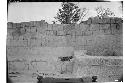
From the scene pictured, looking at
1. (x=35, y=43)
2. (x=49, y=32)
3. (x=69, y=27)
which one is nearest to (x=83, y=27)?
(x=69, y=27)

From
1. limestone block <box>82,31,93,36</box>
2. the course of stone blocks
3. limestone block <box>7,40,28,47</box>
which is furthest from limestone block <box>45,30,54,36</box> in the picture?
limestone block <box>82,31,93,36</box>

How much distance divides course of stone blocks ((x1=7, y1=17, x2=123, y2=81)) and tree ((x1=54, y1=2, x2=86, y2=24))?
0.08m

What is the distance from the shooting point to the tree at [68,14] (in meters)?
3.86

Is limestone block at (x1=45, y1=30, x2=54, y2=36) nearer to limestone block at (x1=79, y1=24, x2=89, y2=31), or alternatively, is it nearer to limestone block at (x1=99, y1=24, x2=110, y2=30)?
limestone block at (x1=79, y1=24, x2=89, y2=31)

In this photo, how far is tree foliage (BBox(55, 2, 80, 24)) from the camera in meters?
3.86

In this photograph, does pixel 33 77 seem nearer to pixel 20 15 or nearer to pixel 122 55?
pixel 20 15

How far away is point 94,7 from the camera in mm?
3863

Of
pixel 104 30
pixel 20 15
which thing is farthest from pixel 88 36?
pixel 20 15

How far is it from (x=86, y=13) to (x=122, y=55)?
826 millimetres

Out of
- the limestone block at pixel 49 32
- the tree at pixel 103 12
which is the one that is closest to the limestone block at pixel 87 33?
the tree at pixel 103 12

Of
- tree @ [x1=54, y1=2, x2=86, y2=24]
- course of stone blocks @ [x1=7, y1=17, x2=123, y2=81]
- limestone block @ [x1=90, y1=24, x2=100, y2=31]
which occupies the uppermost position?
tree @ [x1=54, y1=2, x2=86, y2=24]

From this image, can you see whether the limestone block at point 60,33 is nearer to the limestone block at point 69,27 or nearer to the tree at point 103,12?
the limestone block at point 69,27

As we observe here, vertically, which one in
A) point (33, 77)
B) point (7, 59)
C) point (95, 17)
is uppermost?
point (95, 17)

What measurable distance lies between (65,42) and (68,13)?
435mm
